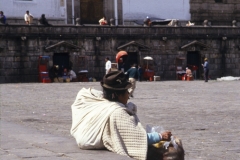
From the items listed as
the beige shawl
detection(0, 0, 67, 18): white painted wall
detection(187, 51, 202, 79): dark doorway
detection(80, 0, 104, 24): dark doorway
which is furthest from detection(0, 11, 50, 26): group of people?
the beige shawl

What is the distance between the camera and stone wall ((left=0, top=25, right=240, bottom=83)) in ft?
113

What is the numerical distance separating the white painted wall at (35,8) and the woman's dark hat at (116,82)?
32882 mm

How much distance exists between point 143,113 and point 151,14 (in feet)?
92.8

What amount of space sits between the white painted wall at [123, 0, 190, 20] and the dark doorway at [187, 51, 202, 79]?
16.3 ft

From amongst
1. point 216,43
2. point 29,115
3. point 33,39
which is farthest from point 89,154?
point 216,43

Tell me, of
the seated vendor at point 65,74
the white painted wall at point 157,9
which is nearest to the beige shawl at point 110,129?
the seated vendor at point 65,74

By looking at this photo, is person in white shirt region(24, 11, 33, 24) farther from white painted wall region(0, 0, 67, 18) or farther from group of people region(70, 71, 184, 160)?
group of people region(70, 71, 184, 160)

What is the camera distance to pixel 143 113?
1630 centimetres

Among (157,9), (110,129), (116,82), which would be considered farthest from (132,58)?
(110,129)

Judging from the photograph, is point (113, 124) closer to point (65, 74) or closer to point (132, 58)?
point (65, 74)

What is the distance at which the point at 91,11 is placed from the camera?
41.8 metres

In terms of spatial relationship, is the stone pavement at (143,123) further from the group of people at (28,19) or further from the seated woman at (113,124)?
the group of people at (28,19)

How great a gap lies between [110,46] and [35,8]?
5.92 metres

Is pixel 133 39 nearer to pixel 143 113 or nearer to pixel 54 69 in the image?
pixel 54 69
